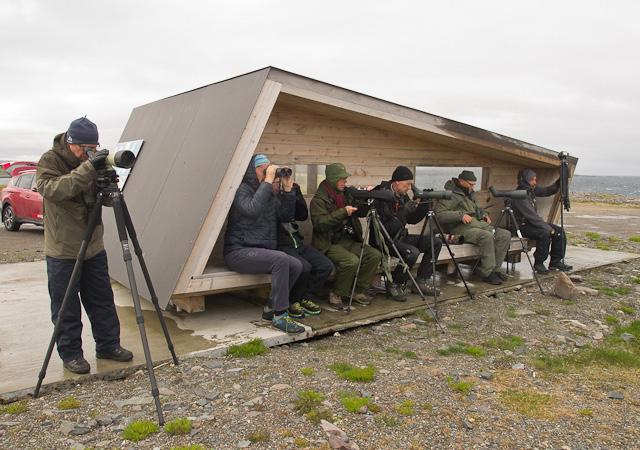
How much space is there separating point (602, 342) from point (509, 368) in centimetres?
161

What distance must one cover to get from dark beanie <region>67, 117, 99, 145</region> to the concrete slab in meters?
1.94

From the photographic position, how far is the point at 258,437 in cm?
345

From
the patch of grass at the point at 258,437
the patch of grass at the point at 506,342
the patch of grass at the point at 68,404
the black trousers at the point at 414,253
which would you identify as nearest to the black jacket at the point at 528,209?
the black trousers at the point at 414,253

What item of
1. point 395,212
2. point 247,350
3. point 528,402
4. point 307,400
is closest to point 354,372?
point 307,400

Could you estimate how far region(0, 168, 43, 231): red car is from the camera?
1409cm

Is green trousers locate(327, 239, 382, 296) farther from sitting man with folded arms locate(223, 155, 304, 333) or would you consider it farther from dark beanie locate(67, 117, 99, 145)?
dark beanie locate(67, 117, 99, 145)

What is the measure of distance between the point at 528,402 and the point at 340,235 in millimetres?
3166

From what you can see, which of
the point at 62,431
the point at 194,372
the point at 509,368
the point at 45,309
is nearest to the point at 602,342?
the point at 509,368

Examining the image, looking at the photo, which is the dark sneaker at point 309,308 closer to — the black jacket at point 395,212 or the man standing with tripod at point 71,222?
the black jacket at point 395,212

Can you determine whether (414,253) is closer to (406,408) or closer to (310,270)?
(310,270)

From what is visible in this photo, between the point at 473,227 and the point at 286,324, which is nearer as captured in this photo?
the point at 286,324

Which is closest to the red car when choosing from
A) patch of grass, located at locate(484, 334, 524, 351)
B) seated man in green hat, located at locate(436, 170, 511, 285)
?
seated man in green hat, located at locate(436, 170, 511, 285)

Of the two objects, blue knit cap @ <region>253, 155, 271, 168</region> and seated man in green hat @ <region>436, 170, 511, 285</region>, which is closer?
blue knit cap @ <region>253, 155, 271, 168</region>

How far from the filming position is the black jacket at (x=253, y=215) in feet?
18.0
